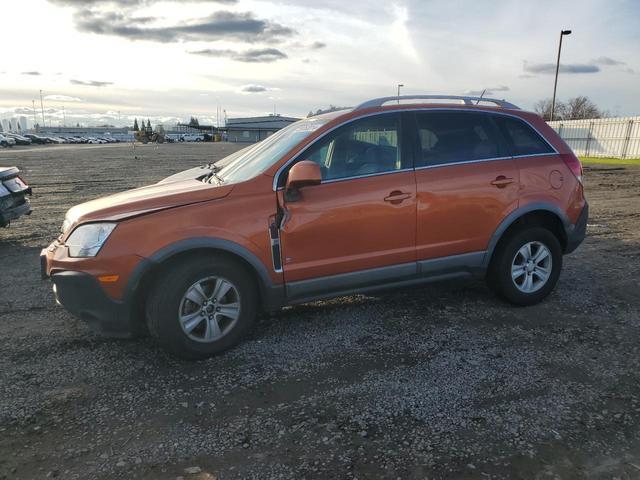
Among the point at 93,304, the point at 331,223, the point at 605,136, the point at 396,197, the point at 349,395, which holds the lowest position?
the point at 349,395

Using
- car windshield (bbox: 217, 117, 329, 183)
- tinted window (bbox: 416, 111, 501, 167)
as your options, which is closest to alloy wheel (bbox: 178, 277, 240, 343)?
car windshield (bbox: 217, 117, 329, 183)

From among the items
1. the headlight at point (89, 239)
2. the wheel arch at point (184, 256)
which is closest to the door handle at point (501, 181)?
the wheel arch at point (184, 256)

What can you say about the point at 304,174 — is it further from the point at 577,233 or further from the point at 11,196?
the point at 11,196

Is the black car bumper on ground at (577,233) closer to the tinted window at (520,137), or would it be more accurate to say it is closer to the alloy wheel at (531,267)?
the alloy wheel at (531,267)

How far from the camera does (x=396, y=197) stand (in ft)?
13.2

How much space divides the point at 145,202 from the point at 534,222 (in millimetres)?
3613

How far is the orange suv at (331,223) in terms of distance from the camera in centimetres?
348

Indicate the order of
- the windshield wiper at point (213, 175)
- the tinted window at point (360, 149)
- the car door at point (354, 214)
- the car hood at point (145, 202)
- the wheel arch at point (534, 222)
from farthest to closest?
the wheel arch at point (534, 222) < the windshield wiper at point (213, 175) < the tinted window at point (360, 149) < the car door at point (354, 214) < the car hood at point (145, 202)

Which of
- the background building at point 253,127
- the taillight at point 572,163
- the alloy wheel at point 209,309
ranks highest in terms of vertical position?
the background building at point 253,127

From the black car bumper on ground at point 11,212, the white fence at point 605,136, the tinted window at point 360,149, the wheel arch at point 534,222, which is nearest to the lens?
the tinted window at point 360,149

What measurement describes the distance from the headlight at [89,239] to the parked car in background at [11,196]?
4.22m

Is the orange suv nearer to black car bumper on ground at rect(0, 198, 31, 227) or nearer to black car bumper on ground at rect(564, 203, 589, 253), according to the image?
black car bumper on ground at rect(564, 203, 589, 253)

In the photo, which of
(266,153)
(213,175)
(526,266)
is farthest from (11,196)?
(526,266)

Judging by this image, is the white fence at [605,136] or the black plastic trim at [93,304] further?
the white fence at [605,136]
